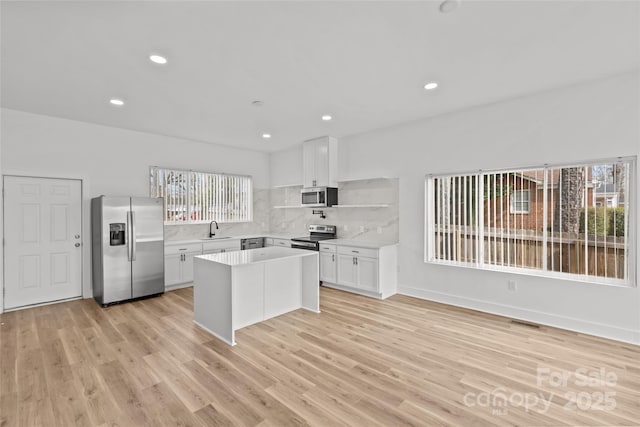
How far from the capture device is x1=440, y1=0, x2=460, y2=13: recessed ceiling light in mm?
1976

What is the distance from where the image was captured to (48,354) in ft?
9.37

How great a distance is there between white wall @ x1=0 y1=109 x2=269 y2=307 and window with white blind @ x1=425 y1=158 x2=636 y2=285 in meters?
4.65

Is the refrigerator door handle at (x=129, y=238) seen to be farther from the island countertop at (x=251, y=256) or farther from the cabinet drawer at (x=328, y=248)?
the cabinet drawer at (x=328, y=248)

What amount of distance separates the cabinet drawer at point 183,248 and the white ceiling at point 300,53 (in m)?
2.23

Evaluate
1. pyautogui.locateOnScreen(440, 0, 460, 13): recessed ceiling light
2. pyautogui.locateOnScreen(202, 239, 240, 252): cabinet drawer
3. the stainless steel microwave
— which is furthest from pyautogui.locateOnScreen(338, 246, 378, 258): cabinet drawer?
pyautogui.locateOnScreen(440, 0, 460, 13): recessed ceiling light

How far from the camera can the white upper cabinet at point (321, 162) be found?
5469 millimetres

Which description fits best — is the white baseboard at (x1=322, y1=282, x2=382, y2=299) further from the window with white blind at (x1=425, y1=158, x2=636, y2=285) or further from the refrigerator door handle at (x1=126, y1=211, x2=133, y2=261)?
the refrigerator door handle at (x1=126, y1=211, x2=133, y2=261)

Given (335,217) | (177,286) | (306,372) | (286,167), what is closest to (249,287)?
(306,372)

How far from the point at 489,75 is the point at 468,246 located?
7.41ft

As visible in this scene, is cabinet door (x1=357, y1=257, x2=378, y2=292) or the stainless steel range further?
the stainless steel range

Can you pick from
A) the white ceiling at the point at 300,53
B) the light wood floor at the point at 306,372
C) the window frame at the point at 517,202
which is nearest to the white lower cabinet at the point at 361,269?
the light wood floor at the point at 306,372

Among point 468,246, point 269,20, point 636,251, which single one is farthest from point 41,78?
point 636,251

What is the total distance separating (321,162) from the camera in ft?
18.2

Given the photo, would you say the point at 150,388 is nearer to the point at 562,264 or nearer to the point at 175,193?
Result: the point at 175,193
